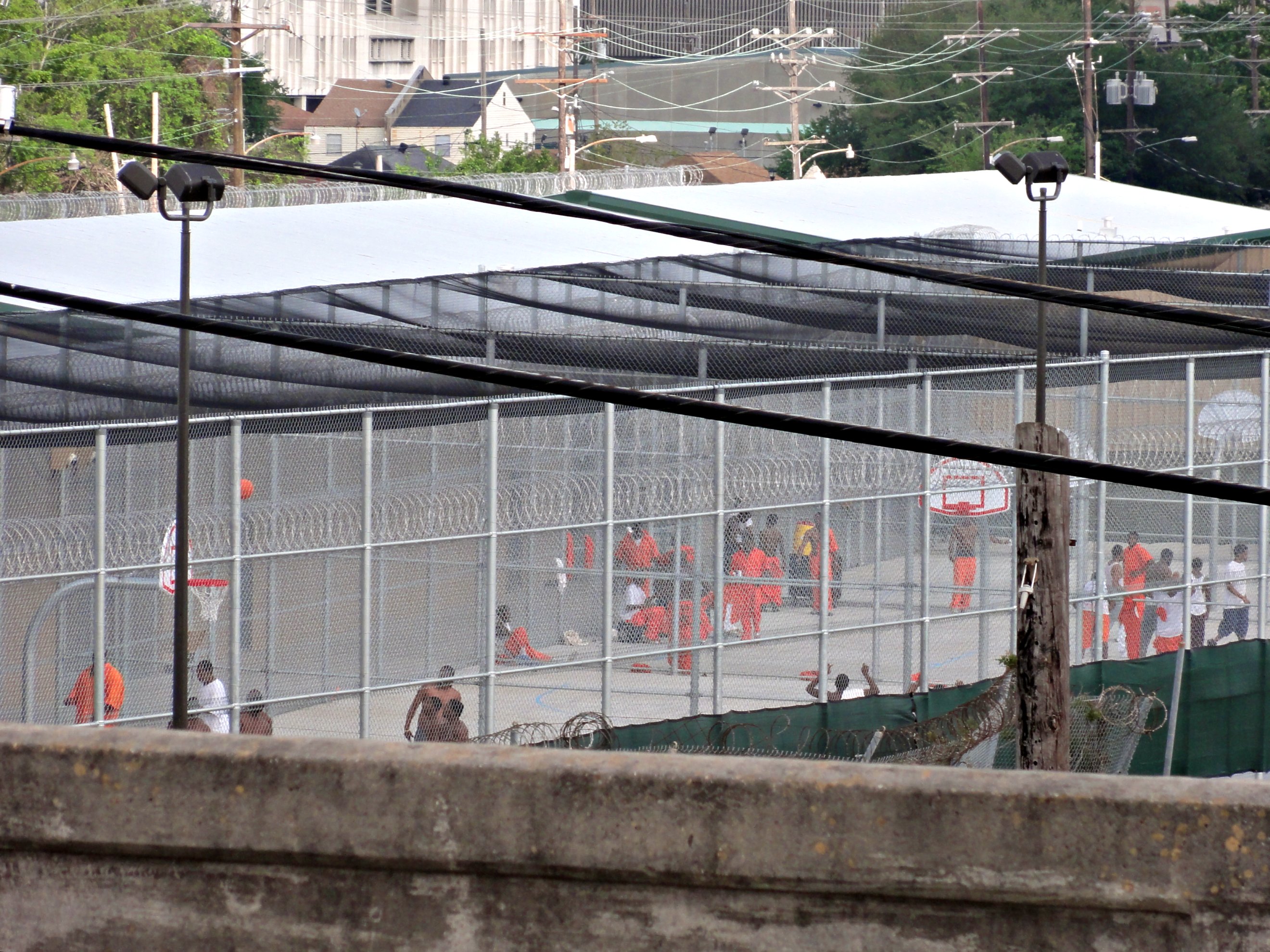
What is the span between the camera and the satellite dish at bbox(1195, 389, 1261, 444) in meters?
13.2

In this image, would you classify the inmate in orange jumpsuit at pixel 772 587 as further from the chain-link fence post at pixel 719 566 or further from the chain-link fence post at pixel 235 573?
the chain-link fence post at pixel 235 573

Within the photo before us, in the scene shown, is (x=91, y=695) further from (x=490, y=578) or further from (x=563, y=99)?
(x=563, y=99)

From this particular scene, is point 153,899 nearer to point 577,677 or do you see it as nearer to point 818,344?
point 577,677

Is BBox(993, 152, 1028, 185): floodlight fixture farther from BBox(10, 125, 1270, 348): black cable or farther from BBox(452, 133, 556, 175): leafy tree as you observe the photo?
BBox(452, 133, 556, 175): leafy tree

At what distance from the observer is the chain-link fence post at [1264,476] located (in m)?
11.2

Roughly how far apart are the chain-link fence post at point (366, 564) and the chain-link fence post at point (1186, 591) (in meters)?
4.95

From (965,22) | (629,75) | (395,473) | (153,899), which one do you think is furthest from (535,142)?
(153,899)

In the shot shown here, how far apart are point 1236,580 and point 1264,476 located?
85cm

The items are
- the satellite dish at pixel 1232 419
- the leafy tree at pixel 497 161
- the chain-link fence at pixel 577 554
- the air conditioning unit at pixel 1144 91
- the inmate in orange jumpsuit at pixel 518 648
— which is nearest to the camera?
the chain-link fence at pixel 577 554

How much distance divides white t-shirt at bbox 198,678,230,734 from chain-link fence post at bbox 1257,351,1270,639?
273 inches

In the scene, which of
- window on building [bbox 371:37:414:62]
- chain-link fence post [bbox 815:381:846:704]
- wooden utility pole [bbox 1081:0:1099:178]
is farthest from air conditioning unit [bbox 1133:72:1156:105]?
window on building [bbox 371:37:414:62]

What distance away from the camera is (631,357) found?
1433cm

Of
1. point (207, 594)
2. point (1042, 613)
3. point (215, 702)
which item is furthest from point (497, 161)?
point (1042, 613)

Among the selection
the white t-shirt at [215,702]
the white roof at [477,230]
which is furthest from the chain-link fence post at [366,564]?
the white roof at [477,230]
